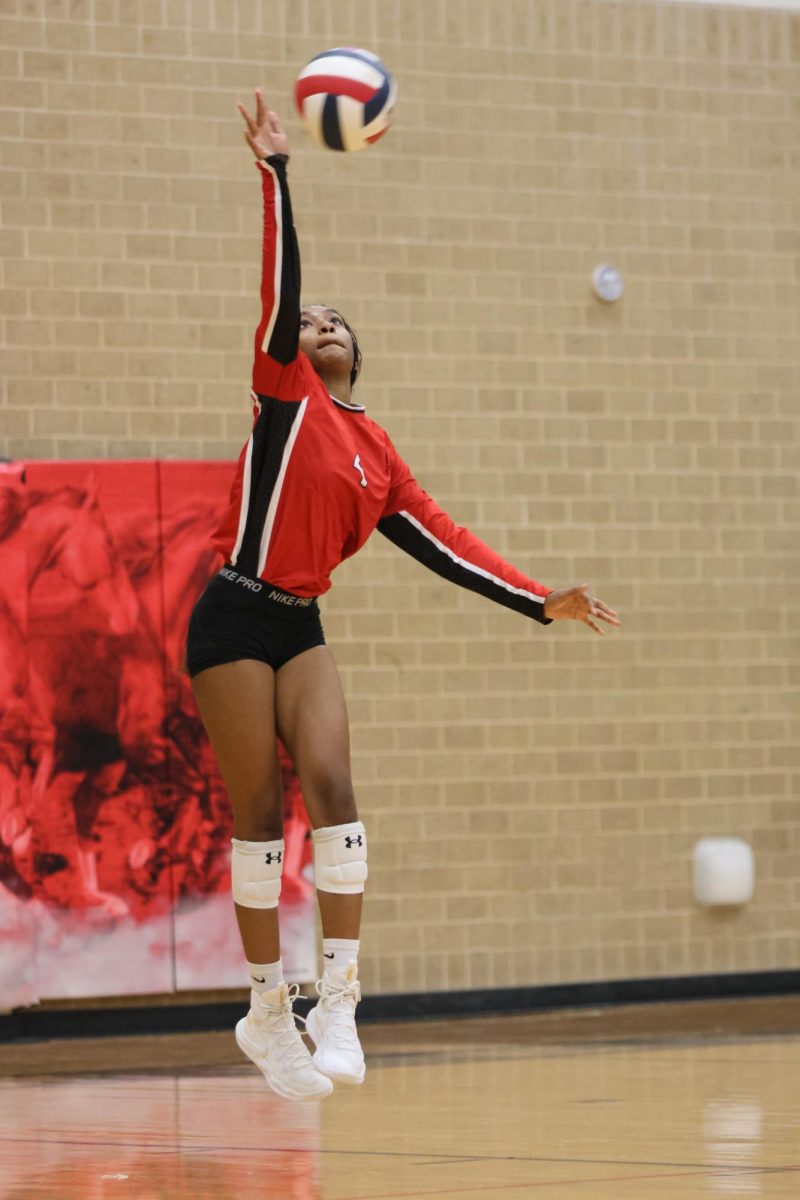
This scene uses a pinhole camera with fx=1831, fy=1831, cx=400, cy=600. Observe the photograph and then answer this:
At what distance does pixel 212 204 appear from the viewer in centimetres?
841

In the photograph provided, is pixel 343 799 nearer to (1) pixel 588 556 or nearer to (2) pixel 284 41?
(1) pixel 588 556

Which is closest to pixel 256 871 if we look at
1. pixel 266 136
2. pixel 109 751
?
pixel 266 136

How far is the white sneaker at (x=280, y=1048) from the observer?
4.77 m

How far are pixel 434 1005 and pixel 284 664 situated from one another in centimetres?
397

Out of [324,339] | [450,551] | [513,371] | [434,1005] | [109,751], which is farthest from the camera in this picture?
[513,371]

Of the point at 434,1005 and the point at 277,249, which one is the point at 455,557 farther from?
the point at 434,1005

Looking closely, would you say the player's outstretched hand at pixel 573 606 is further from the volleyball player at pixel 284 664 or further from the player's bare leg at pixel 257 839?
the player's bare leg at pixel 257 839

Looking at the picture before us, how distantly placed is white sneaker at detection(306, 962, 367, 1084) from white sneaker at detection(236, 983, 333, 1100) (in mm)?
57

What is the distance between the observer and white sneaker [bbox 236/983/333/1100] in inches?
188

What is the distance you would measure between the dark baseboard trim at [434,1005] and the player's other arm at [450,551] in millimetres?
3671

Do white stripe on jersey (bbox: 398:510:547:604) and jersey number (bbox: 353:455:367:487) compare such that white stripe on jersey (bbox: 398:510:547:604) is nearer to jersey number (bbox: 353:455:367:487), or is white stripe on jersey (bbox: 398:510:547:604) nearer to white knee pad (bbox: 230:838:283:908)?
jersey number (bbox: 353:455:367:487)

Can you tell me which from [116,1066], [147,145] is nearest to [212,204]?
[147,145]

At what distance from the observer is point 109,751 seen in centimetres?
812

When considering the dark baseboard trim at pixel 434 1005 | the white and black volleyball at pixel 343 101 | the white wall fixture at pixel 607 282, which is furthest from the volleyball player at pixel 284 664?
the white wall fixture at pixel 607 282
